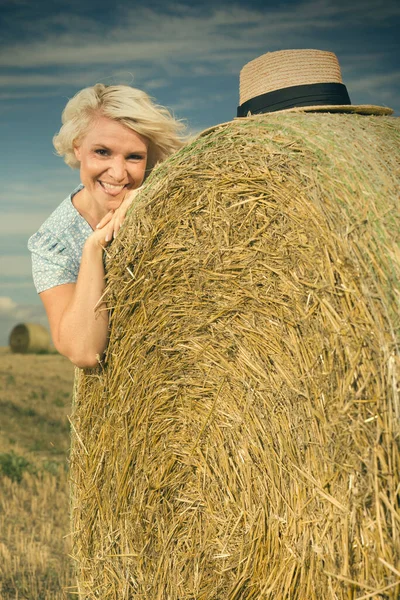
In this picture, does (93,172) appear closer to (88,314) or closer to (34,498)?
(88,314)

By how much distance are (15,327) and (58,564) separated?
16921 mm

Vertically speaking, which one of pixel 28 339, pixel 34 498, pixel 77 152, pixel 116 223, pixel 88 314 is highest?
pixel 77 152

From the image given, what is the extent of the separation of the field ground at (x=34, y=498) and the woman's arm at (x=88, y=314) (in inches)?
46.7

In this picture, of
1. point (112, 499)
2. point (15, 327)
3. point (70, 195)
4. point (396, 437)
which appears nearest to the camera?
point (396, 437)

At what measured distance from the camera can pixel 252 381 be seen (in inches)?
126

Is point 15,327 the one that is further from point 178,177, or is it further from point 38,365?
point 178,177

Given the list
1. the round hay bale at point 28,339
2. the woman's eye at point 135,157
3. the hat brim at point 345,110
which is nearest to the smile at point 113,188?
the woman's eye at point 135,157

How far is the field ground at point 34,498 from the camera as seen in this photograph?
15.8 ft

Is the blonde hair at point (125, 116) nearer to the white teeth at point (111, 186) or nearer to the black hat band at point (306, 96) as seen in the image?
the white teeth at point (111, 186)

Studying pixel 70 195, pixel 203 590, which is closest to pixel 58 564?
pixel 203 590

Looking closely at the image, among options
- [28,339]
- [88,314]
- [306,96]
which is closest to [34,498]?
[88,314]

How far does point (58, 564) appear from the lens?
5102 mm

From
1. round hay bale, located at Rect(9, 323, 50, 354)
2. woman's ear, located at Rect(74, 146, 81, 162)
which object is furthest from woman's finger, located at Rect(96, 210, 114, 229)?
round hay bale, located at Rect(9, 323, 50, 354)

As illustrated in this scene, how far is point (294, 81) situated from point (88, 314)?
6.10 feet
